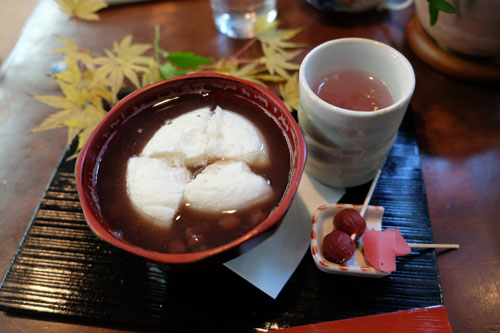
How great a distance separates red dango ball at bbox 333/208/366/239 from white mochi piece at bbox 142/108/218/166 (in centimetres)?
50

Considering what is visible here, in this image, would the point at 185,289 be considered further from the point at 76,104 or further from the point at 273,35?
the point at 273,35

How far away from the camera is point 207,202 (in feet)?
3.85

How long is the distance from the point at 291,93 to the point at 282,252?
76 cm

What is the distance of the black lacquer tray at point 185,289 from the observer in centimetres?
115

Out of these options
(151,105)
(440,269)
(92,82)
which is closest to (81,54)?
(92,82)

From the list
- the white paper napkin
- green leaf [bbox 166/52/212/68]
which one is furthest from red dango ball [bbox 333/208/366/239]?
green leaf [bbox 166/52/212/68]

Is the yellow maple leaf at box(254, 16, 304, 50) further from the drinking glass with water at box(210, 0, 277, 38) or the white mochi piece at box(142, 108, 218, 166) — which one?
the white mochi piece at box(142, 108, 218, 166)

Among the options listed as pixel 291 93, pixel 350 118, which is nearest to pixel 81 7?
pixel 291 93

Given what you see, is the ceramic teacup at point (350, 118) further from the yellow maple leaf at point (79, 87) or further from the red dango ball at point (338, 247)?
the yellow maple leaf at point (79, 87)

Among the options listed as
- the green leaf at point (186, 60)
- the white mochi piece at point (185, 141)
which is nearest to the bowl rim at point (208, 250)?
the white mochi piece at point (185, 141)

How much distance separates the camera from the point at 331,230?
4.16ft

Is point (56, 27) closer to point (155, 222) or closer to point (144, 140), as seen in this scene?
point (144, 140)

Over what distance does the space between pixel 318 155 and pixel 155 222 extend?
2.04 feet

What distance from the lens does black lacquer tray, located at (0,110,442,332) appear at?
3.76 ft
